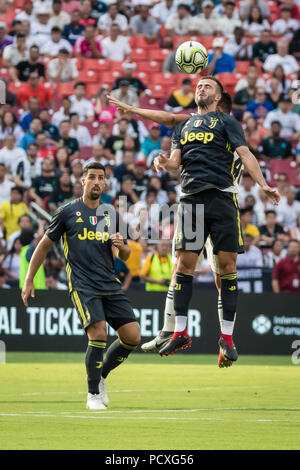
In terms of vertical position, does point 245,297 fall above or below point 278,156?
below

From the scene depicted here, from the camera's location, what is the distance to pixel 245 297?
59.3ft

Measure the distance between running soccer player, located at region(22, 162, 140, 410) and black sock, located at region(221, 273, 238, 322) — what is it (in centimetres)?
116

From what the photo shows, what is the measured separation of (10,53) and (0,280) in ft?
25.3

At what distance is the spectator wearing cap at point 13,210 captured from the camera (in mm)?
19594

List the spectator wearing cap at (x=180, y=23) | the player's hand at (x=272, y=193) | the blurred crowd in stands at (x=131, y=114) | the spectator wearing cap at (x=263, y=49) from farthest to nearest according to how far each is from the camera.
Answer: the spectator wearing cap at (x=180, y=23)
the spectator wearing cap at (x=263, y=49)
the blurred crowd in stands at (x=131, y=114)
the player's hand at (x=272, y=193)

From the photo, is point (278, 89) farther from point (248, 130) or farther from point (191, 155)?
point (191, 155)

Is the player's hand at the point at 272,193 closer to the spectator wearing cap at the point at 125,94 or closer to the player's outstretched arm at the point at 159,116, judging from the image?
the player's outstretched arm at the point at 159,116

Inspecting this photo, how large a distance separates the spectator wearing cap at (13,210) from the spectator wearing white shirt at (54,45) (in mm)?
6348

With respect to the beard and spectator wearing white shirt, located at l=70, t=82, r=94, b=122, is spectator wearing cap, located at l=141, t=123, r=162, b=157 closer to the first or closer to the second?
spectator wearing white shirt, located at l=70, t=82, r=94, b=122

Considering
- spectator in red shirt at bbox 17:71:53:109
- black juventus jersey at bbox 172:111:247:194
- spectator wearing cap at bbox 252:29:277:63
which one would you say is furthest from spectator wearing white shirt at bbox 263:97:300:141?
black juventus jersey at bbox 172:111:247:194

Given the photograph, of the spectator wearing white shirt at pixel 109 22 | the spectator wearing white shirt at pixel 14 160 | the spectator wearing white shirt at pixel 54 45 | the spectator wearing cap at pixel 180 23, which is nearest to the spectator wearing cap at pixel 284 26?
the spectator wearing cap at pixel 180 23

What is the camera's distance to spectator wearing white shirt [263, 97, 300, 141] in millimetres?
23359
